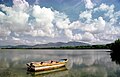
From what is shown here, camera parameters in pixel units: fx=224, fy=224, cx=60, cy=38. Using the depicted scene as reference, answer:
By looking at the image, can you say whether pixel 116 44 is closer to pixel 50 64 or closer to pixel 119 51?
pixel 119 51

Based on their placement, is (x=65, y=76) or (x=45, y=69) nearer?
(x=65, y=76)

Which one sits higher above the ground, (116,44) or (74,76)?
(116,44)

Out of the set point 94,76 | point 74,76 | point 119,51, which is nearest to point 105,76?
point 94,76

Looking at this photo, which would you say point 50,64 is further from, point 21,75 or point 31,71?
point 21,75

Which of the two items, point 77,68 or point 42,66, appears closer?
point 42,66

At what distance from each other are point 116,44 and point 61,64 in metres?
48.1

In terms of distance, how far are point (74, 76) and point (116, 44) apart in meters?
59.4

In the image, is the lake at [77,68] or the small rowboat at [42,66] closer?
the lake at [77,68]

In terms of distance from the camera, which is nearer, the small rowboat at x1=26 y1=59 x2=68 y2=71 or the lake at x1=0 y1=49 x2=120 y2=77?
the lake at x1=0 y1=49 x2=120 y2=77

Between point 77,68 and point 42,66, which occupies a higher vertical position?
point 42,66

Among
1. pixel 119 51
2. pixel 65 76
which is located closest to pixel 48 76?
pixel 65 76

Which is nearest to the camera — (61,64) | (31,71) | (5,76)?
(5,76)

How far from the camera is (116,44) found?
86.6 m

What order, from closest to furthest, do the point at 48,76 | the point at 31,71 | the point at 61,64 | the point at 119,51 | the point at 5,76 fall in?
the point at 5,76
the point at 48,76
the point at 31,71
the point at 61,64
the point at 119,51
